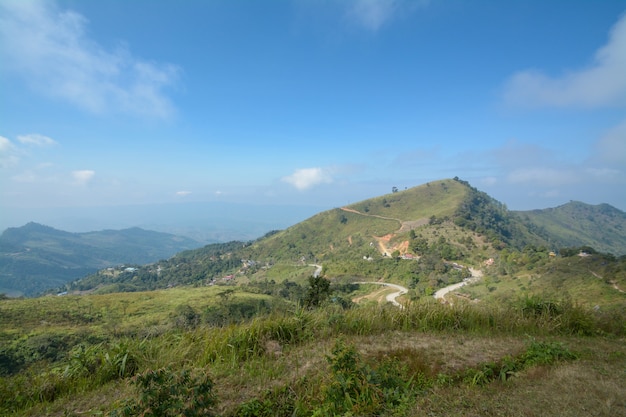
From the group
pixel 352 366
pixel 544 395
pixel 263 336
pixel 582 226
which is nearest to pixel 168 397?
pixel 352 366

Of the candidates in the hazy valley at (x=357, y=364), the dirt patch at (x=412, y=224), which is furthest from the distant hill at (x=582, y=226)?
the hazy valley at (x=357, y=364)

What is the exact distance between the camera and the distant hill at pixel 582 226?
422 feet

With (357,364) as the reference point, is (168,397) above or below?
above

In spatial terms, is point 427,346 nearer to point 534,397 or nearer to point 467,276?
point 534,397

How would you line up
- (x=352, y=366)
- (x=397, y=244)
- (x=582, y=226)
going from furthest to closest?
1. (x=582, y=226)
2. (x=397, y=244)
3. (x=352, y=366)

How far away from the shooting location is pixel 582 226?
164750 mm

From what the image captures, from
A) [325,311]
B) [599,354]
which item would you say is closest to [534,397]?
[599,354]

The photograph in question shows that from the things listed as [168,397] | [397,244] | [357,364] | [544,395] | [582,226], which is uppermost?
[168,397]

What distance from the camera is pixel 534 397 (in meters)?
3.38

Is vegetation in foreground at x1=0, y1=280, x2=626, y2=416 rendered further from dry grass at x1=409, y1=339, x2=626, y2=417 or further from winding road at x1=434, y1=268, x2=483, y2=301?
winding road at x1=434, y1=268, x2=483, y2=301

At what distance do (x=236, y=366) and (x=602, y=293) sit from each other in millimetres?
44871

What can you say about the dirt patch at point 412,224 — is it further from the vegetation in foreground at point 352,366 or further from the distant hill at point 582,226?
the vegetation in foreground at point 352,366

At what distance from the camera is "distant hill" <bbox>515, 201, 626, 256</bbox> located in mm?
128750

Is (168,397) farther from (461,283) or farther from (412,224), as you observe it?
(412,224)
